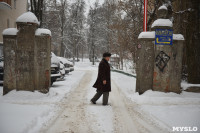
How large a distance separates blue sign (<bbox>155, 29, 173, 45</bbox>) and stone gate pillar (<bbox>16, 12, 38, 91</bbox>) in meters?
4.98

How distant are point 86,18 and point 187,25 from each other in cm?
3587

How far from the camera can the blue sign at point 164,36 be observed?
8545 mm

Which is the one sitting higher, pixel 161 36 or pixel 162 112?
pixel 161 36

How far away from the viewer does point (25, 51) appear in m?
7.92

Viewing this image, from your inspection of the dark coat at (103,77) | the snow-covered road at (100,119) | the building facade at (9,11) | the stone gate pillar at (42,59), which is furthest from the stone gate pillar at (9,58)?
the building facade at (9,11)

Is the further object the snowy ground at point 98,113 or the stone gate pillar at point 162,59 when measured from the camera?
the stone gate pillar at point 162,59

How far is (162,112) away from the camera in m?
6.32

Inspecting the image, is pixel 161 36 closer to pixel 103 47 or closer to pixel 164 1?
pixel 164 1

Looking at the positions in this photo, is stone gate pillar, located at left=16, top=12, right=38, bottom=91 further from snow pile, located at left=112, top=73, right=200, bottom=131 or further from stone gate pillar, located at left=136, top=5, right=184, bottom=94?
stone gate pillar, located at left=136, top=5, right=184, bottom=94

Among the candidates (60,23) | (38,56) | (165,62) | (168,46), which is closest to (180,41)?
(168,46)

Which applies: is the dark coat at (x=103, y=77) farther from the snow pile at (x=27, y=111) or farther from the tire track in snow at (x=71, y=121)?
the snow pile at (x=27, y=111)

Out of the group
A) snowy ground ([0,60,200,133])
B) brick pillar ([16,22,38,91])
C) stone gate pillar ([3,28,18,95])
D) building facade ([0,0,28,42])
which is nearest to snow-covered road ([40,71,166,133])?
snowy ground ([0,60,200,133])

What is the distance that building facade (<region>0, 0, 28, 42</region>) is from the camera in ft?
62.8

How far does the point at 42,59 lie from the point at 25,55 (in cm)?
67
